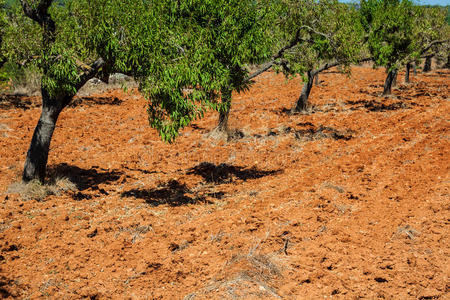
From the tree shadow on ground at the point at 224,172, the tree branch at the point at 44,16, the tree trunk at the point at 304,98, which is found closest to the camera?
the tree branch at the point at 44,16

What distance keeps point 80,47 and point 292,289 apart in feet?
22.9

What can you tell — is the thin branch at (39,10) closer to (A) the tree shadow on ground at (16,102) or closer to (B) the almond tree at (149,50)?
(B) the almond tree at (149,50)

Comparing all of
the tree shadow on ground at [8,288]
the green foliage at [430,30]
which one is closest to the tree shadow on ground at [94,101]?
the tree shadow on ground at [8,288]

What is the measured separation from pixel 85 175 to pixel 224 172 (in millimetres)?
4409

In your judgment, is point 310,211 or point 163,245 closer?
point 163,245

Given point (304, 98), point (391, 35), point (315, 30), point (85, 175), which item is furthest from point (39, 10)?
point (391, 35)

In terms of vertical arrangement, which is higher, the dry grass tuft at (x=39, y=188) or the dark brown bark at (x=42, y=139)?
the dark brown bark at (x=42, y=139)

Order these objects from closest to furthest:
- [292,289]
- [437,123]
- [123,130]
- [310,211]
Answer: [292,289] < [310,211] < [437,123] < [123,130]

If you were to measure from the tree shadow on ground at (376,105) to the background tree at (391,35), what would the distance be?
6.27ft

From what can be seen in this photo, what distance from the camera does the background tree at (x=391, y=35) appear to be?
59.0 ft

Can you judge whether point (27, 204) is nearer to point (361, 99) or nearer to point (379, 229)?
point (379, 229)

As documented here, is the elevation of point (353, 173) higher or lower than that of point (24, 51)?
lower

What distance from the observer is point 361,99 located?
68.4 feet

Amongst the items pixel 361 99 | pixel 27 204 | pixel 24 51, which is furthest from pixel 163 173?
pixel 361 99
